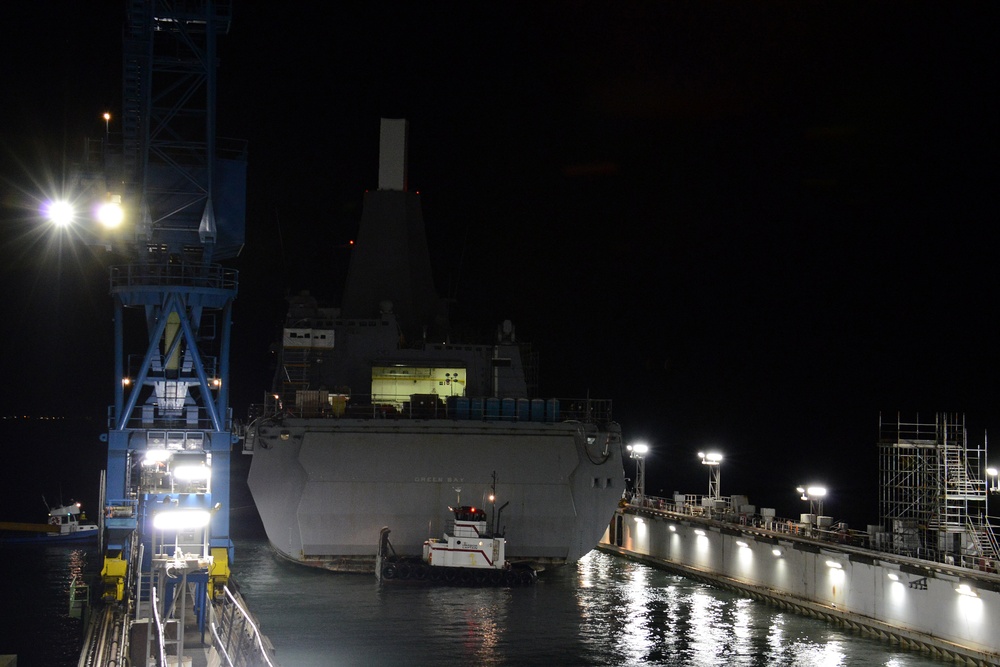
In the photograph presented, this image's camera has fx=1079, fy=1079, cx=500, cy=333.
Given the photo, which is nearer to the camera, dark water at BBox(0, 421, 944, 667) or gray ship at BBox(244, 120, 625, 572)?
dark water at BBox(0, 421, 944, 667)

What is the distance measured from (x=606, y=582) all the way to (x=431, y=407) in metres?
Answer: 9.80

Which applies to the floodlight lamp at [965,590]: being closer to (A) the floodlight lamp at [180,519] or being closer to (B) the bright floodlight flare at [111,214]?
(A) the floodlight lamp at [180,519]

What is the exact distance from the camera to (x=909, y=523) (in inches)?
1288

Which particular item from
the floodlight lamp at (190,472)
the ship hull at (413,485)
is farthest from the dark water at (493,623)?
the floodlight lamp at (190,472)

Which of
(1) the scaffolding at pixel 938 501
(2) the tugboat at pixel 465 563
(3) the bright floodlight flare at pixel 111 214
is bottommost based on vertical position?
(2) the tugboat at pixel 465 563

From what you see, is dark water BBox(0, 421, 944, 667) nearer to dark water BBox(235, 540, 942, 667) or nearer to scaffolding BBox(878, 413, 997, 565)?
dark water BBox(235, 540, 942, 667)

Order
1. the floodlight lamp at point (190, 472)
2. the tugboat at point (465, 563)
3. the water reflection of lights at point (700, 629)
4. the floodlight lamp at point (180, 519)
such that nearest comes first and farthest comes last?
the floodlight lamp at point (180, 519)
the floodlight lamp at point (190, 472)
the water reflection of lights at point (700, 629)
the tugboat at point (465, 563)

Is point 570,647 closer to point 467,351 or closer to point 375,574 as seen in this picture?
point 375,574

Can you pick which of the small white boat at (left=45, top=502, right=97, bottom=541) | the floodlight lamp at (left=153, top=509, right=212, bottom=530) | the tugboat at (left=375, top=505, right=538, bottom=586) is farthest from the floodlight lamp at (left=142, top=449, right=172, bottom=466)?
the small white boat at (left=45, top=502, right=97, bottom=541)

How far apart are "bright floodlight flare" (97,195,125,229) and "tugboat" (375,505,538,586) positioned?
15121 millimetres

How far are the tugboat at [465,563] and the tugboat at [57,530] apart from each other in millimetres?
23522

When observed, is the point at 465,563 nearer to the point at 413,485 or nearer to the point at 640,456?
the point at 413,485

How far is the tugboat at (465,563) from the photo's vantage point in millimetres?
38625

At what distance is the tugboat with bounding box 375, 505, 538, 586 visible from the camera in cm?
3862
